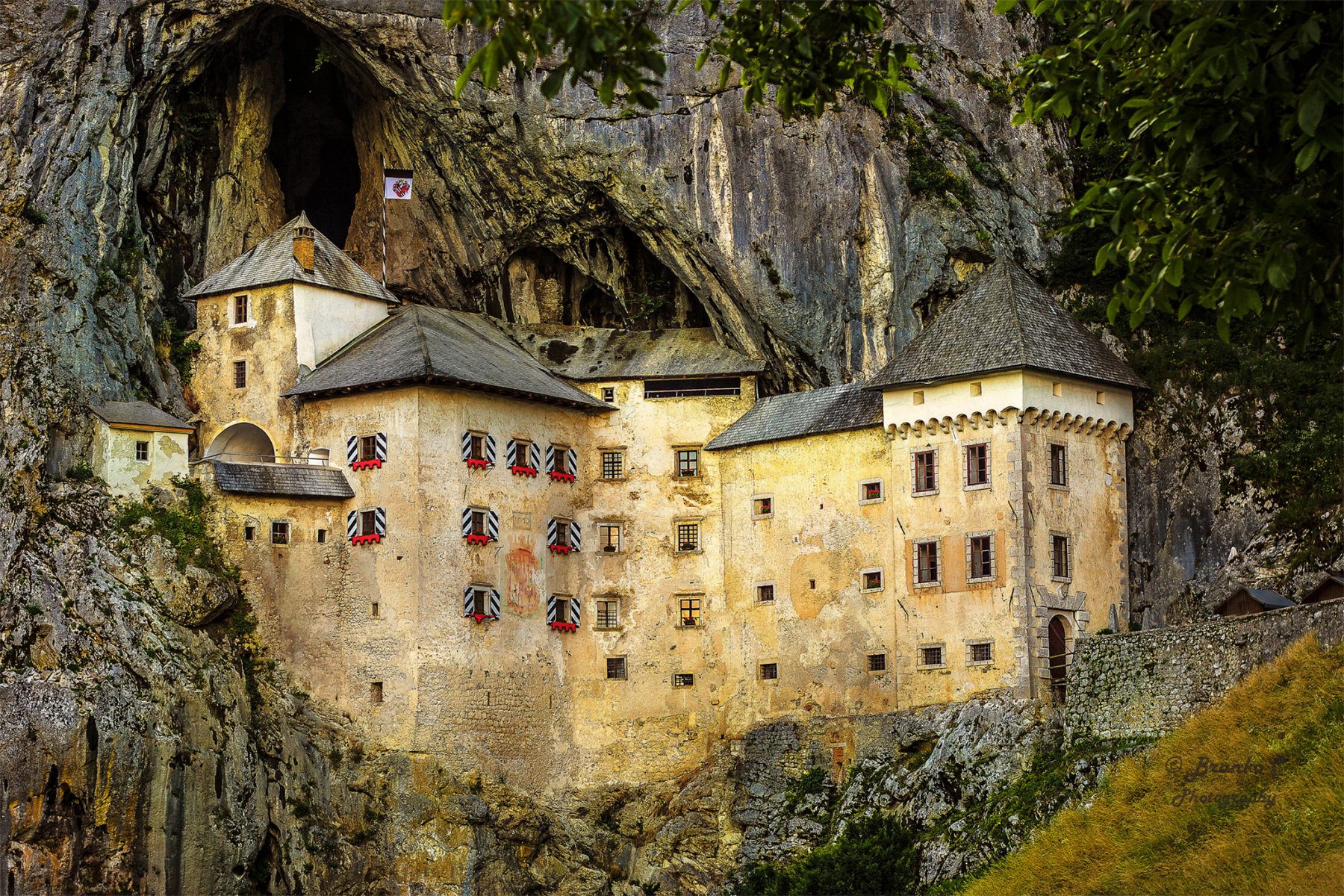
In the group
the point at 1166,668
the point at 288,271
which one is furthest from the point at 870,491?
the point at 288,271

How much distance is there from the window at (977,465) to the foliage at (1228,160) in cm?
3142

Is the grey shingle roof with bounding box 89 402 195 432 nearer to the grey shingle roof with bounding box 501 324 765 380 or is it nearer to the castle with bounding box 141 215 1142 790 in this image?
the castle with bounding box 141 215 1142 790

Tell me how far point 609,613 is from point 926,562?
11893 millimetres

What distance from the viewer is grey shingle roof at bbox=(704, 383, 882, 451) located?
56.1 meters

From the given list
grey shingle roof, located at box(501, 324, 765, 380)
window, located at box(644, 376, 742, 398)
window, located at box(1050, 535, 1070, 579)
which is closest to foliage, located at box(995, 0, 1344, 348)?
window, located at box(1050, 535, 1070, 579)

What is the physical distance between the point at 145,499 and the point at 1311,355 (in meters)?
37.0

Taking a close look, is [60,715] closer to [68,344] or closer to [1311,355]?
[68,344]

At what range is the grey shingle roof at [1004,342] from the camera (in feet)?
172

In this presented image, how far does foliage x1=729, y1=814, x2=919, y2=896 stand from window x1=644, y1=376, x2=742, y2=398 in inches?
676

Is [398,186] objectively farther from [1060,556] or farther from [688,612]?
[1060,556]

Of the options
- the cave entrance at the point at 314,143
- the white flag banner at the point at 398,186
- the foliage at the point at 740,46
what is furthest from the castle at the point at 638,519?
the foliage at the point at 740,46

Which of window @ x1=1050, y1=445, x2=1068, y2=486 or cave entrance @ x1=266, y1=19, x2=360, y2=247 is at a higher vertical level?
cave entrance @ x1=266, y1=19, x2=360, y2=247

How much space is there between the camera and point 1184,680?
42.9 metres

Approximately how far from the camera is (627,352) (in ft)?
207
